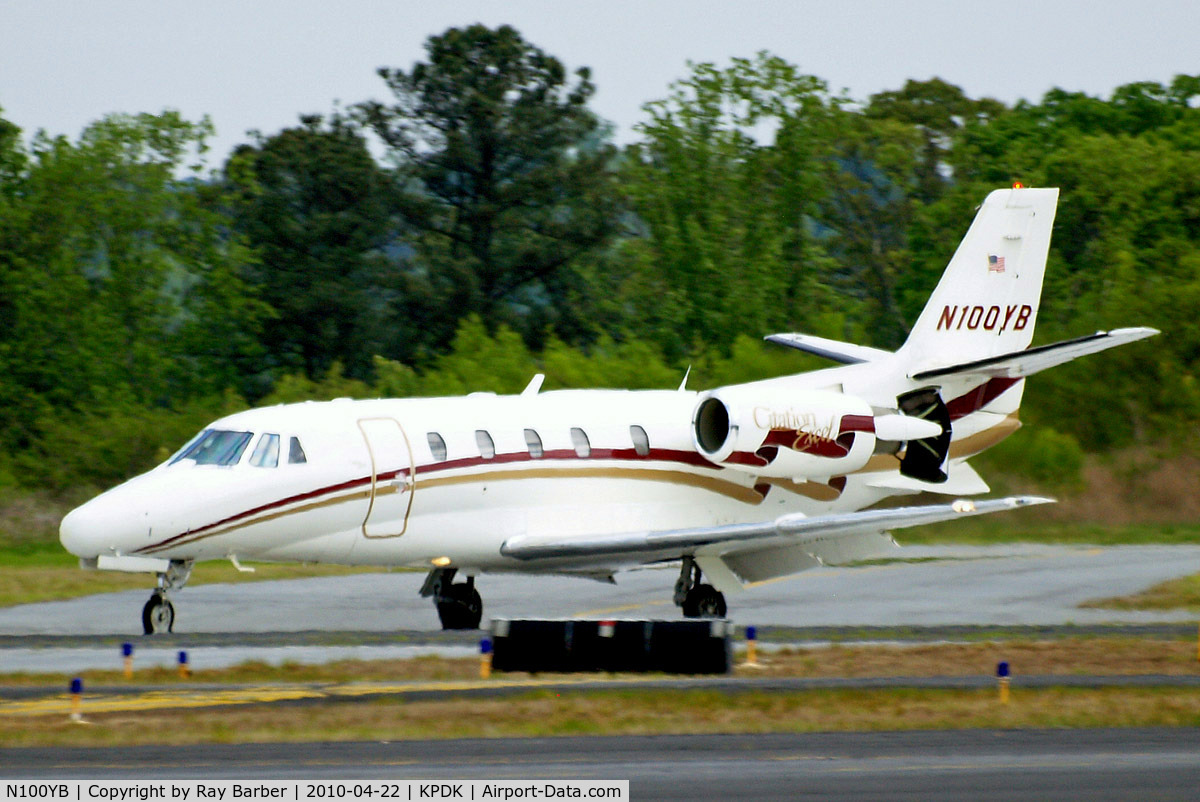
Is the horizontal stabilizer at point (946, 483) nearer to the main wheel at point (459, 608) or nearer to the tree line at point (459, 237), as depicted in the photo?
the main wheel at point (459, 608)

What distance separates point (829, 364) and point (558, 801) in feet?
104

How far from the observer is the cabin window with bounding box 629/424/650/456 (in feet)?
76.5

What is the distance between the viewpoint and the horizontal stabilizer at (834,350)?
26141 mm

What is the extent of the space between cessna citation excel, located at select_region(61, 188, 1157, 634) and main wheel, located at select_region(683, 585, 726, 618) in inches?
1.3

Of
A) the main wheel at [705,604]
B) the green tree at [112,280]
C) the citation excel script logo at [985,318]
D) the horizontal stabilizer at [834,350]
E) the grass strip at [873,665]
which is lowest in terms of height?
the grass strip at [873,665]

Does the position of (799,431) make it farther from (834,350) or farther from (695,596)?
(834,350)

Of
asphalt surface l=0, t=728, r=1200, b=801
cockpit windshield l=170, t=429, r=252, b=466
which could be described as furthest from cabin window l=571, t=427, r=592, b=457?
asphalt surface l=0, t=728, r=1200, b=801

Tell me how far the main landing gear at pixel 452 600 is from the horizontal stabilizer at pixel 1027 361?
23.9ft

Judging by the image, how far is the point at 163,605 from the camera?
2019 centimetres

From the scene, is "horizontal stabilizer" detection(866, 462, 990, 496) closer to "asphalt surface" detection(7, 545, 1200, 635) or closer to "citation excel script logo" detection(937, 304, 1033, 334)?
"asphalt surface" detection(7, 545, 1200, 635)

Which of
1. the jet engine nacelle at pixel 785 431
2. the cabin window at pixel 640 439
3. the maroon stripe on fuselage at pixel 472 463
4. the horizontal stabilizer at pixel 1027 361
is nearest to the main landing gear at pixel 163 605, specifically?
the maroon stripe on fuselage at pixel 472 463

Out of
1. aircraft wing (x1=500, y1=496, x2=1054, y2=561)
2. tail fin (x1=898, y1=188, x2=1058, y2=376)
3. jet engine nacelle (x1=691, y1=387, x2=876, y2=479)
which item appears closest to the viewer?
aircraft wing (x1=500, y1=496, x2=1054, y2=561)
